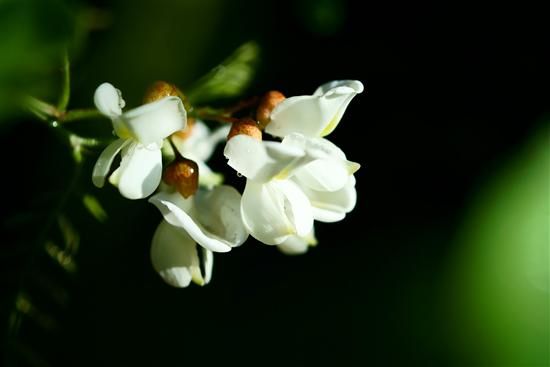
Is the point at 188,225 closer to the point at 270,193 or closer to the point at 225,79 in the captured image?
the point at 270,193

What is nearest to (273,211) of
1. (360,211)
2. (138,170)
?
(138,170)

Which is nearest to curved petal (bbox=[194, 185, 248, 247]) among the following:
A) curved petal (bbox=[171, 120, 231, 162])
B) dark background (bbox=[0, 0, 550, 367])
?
curved petal (bbox=[171, 120, 231, 162])

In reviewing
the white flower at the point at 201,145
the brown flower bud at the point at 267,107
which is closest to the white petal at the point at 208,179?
the white flower at the point at 201,145

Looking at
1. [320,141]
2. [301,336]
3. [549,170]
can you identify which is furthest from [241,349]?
[320,141]

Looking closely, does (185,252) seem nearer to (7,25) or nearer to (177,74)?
(7,25)

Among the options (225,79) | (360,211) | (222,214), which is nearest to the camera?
(222,214)

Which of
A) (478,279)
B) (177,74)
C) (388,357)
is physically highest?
(177,74)

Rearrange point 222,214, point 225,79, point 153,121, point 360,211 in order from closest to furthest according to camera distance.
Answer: point 153,121 → point 222,214 → point 225,79 → point 360,211

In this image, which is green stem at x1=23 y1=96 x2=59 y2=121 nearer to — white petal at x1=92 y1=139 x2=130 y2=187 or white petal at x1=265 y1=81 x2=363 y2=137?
white petal at x1=92 y1=139 x2=130 y2=187
